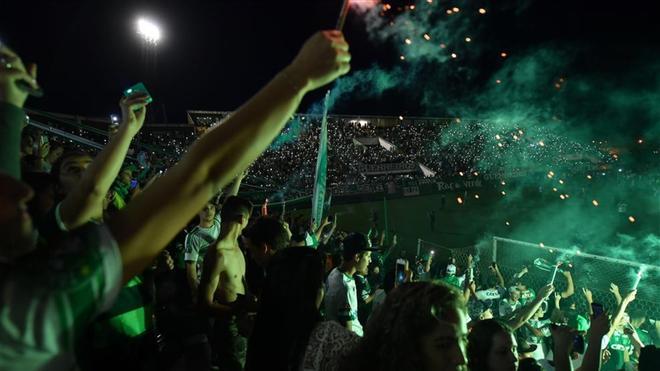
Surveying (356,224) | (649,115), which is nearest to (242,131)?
(356,224)

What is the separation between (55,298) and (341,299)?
4112 mm

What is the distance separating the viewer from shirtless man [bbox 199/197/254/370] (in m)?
3.88

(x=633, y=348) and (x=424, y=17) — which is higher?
(x=424, y=17)

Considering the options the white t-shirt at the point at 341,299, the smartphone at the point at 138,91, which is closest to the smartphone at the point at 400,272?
the white t-shirt at the point at 341,299

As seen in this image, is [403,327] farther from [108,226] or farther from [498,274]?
[498,274]

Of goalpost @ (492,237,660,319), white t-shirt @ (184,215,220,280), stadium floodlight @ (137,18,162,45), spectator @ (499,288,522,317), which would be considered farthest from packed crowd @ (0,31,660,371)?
stadium floodlight @ (137,18,162,45)

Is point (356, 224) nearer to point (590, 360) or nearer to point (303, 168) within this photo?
point (303, 168)

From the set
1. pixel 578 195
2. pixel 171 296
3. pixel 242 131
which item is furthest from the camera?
pixel 578 195

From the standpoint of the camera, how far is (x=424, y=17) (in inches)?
491

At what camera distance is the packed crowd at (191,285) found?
86cm

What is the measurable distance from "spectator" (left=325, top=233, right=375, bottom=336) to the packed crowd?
3 cm

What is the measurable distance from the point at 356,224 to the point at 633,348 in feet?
52.9

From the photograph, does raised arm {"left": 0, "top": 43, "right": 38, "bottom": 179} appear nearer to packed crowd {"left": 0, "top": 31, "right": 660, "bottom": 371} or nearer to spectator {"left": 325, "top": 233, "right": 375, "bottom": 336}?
packed crowd {"left": 0, "top": 31, "right": 660, "bottom": 371}

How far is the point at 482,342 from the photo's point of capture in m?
2.73
